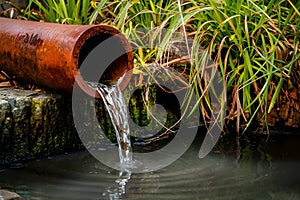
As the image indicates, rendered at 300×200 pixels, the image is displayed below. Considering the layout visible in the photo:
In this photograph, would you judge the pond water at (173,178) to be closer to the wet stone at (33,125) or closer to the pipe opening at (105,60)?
the wet stone at (33,125)

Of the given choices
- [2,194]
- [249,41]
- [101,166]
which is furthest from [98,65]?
[2,194]

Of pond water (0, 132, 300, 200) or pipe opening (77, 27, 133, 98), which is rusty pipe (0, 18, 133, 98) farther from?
pond water (0, 132, 300, 200)

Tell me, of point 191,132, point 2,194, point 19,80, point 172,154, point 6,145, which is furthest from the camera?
point 191,132

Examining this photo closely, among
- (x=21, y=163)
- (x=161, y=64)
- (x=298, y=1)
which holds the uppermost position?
(x=298, y=1)

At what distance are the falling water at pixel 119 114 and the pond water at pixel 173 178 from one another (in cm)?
19

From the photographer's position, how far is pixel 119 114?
313cm

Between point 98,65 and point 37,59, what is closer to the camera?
point 37,59

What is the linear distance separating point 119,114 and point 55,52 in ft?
1.81

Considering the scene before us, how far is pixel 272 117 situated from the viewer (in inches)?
142

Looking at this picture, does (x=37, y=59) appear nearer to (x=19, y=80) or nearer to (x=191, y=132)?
(x=19, y=80)

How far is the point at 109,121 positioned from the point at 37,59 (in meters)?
0.58

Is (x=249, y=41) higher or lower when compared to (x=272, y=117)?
higher

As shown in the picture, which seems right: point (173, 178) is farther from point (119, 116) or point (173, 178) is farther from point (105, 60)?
point (105, 60)

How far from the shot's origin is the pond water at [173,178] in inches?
96.4
